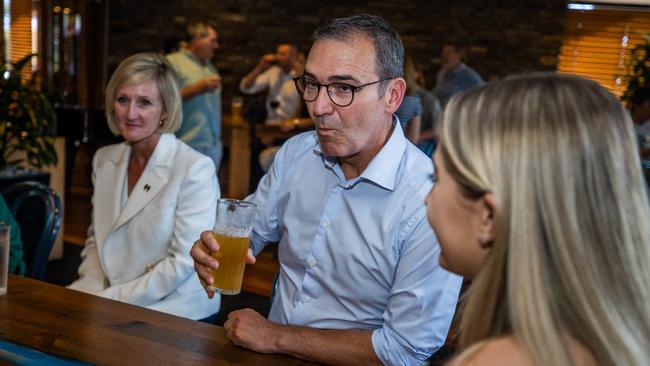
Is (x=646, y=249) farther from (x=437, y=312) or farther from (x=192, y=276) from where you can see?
(x=192, y=276)

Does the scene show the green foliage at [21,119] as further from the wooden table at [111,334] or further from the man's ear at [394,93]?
the man's ear at [394,93]

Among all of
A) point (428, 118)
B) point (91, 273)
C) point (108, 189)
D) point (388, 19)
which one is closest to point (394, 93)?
point (108, 189)

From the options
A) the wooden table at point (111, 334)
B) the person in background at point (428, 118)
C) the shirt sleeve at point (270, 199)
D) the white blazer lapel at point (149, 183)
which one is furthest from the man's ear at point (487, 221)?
the person in background at point (428, 118)

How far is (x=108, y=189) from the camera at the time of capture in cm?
262

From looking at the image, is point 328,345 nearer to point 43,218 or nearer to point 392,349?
point 392,349

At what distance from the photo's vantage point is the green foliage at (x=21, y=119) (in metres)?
4.61

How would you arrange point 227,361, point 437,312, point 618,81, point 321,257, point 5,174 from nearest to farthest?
point 227,361, point 437,312, point 321,257, point 5,174, point 618,81

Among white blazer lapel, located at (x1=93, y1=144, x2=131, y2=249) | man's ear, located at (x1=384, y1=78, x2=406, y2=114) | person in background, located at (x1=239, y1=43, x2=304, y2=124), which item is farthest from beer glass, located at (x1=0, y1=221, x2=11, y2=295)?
person in background, located at (x1=239, y1=43, x2=304, y2=124)

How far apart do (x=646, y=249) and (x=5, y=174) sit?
4341mm

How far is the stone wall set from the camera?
8.66m

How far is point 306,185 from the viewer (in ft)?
6.57

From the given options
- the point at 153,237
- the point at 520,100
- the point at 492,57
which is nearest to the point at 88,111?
the point at 492,57

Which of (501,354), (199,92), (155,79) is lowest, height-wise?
(199,92)

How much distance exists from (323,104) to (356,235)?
12.9 inches
